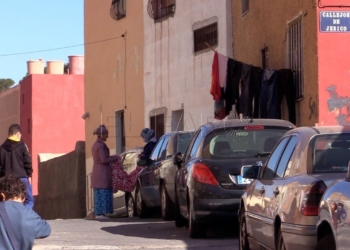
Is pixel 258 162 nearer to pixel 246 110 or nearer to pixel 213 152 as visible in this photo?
pixel 213 152

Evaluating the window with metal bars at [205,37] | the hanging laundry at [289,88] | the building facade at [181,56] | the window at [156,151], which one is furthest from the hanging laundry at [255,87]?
the window with metal bars at [205,37]

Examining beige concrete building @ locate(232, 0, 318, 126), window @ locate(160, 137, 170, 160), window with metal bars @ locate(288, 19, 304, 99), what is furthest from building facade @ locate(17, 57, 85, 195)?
window @ locate(160, 137, 170, 160)

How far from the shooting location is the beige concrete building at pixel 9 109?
4769 centimetres

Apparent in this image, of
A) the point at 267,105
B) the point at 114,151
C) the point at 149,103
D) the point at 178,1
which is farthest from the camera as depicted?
the point at 114,151

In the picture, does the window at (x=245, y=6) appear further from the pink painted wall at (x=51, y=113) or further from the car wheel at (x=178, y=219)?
the pink painted wall at (x=51, y=113)

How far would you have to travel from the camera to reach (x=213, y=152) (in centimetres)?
1230

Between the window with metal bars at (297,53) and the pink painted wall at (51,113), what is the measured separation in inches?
1069

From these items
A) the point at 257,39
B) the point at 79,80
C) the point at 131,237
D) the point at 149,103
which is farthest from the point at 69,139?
the point at 131,237

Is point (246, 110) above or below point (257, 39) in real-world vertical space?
below

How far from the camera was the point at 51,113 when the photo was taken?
44.5 meters

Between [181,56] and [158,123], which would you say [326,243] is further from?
[158,123]

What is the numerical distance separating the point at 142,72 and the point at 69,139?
1801cm

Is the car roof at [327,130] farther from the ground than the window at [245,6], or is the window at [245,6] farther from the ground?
the window at [245,6]

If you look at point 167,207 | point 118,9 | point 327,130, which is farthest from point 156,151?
point 118,9
